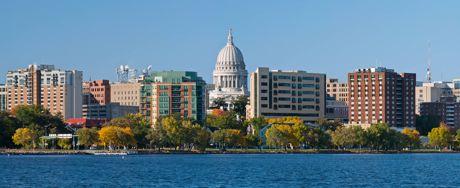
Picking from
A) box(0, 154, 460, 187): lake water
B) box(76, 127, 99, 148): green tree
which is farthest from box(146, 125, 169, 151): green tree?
box(0, 154, 460, 187): lake water

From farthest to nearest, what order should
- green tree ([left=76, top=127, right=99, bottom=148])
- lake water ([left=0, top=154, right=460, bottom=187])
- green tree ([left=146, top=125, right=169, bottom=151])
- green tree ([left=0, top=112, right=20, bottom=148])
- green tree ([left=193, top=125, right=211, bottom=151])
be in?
green tree ([left=0, top=112, right=20, bottom=148]) → green tree ([left=193, top=125, right=211, bottom=151]) → green tree ([left=76, top=127, right=99, bottom=148]) → green tree ([left=146, top=125, right=169, bottom=151]) → lake water ([left=0, top=154, right=460, bottom=187])

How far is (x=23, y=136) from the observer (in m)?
184

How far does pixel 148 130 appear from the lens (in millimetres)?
194500

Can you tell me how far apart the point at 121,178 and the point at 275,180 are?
14010 mm

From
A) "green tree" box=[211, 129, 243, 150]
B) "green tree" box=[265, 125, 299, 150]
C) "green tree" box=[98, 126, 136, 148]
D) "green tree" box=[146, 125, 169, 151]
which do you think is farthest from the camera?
"green tree" box=[265, 125, 299, 150]

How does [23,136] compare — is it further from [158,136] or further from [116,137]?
[158,136]

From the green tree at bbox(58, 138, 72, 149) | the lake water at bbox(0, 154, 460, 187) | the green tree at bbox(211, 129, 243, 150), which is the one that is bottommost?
the lake water at bbox(0, 154, 460, 187)

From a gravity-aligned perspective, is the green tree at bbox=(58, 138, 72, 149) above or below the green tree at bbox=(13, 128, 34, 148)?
below

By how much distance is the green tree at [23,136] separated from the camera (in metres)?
184

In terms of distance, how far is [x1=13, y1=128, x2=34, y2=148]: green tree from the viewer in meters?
184

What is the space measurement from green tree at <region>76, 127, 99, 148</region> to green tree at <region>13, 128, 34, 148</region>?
8.05 metres

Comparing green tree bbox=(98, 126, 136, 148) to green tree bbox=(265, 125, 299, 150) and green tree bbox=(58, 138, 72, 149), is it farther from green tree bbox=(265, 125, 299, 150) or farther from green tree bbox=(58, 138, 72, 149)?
green tree bbox=(265, 125, 299, 150)

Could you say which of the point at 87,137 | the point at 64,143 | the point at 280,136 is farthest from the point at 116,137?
the point at 280,136

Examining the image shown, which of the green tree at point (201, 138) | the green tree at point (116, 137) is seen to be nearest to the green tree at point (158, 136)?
the green tree at point (116, 137)
